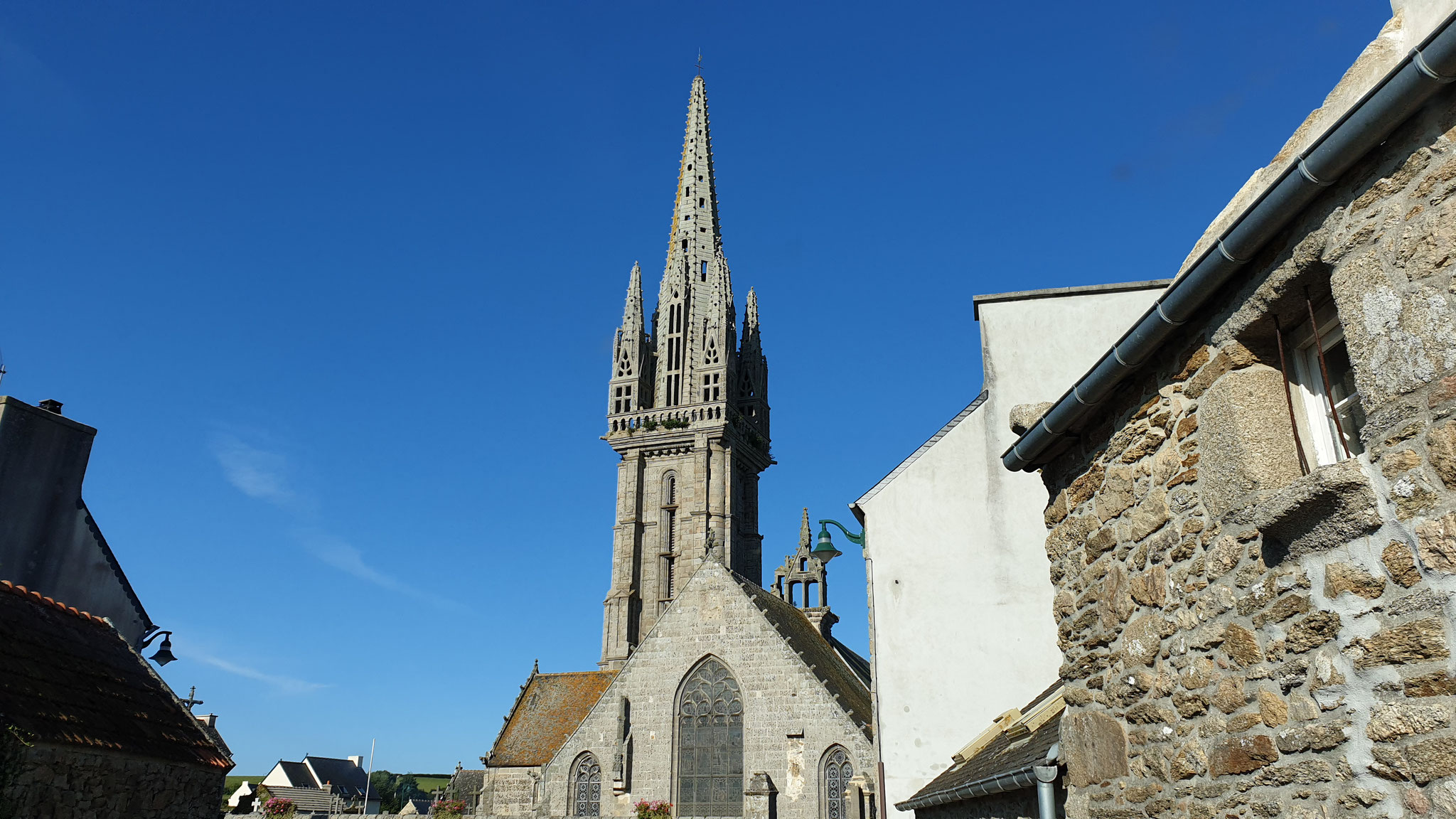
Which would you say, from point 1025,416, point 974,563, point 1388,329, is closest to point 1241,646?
point 1388,329

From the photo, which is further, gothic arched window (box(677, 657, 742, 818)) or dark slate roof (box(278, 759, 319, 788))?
dark slate roof (box(278, 759, 319, 788))

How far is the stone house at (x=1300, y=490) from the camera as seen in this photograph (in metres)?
3.16

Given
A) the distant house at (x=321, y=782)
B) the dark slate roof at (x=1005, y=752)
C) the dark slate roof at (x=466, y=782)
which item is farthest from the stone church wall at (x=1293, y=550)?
the distant house at (x=321, y=782)

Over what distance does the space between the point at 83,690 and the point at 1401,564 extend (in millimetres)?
11556

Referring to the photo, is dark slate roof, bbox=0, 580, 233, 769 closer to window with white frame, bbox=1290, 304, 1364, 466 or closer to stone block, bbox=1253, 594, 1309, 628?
stone block, bbox=1253, 594, 1309, 628

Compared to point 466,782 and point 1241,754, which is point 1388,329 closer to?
point 1241,754

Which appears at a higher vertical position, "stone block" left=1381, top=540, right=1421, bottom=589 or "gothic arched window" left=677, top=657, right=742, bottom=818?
"gothic arched window" left=677, top=657, right=742, bottom=818

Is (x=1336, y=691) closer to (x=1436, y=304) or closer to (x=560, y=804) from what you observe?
(x=1436, y=304)

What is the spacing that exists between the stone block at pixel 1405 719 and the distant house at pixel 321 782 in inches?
A: 2246

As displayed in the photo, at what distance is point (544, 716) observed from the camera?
1271 inches

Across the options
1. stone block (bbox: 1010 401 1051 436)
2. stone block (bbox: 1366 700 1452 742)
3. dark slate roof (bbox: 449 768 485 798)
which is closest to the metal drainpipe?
Result: stone block (bbox: 1010 401 1051 436)

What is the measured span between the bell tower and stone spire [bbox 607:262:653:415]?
6cm

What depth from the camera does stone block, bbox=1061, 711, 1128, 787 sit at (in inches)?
204

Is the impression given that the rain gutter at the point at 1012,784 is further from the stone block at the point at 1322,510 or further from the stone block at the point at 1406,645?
the stone block at the point at 1406,645
